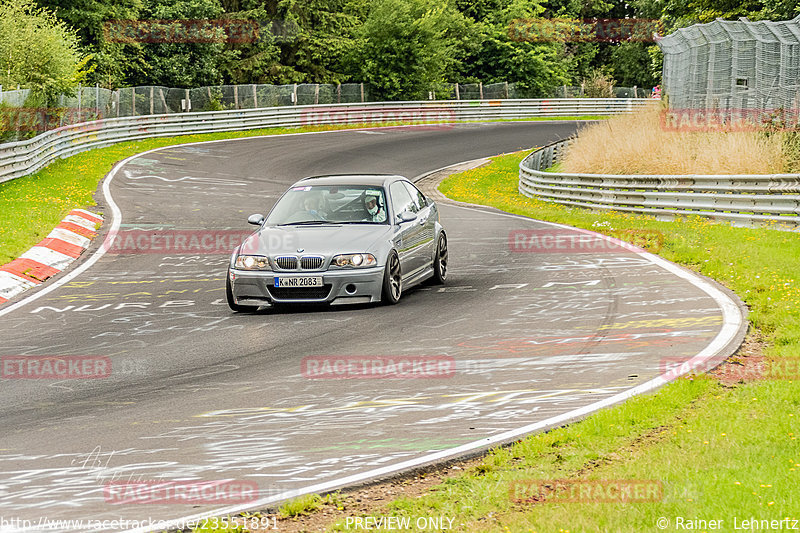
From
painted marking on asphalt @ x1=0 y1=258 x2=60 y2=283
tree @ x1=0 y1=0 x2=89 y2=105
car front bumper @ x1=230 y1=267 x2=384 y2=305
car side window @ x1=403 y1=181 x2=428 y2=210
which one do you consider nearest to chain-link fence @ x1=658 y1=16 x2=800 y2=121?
car side window @ x1=403 y1=181 x2=428 y2=210

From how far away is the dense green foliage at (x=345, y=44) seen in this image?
51156mm

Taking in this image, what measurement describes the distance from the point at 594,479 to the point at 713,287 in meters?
7.54

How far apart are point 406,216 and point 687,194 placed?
9.16 m

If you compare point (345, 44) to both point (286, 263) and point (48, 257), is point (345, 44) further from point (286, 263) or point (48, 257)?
point (286, 263)

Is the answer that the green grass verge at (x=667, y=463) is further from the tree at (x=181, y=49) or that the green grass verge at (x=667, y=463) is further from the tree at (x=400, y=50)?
the tree at (x=181, y=49)

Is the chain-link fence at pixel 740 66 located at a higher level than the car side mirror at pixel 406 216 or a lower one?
A: higher

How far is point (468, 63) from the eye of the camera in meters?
68.7

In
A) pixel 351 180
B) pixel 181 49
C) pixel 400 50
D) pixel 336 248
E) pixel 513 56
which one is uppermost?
pixel 181 49

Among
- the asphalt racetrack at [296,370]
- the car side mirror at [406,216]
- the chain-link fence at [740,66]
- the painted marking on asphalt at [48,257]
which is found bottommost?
the painted marking on asphalt at [48,257]

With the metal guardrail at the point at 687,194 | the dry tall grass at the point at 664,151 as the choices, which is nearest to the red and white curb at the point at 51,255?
the metal guardrail at the point at 687,194

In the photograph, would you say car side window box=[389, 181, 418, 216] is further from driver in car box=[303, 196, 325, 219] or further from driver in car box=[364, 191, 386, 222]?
driver in car box=[303, 196, 325, 219]

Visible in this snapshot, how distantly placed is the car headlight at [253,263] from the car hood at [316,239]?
7cm

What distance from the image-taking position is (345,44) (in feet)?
199

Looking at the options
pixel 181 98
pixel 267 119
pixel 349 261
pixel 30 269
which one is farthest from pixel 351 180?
pixel 267 119
